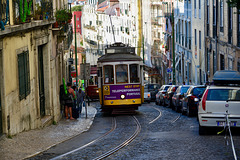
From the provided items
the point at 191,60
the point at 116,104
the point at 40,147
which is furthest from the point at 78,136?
the point at 191,60

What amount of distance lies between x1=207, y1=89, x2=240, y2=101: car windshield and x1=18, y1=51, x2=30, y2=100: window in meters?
5.36

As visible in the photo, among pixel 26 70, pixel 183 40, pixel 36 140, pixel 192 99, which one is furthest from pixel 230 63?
pixel 183 40

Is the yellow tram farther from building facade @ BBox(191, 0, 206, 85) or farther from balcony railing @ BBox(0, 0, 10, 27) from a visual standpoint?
building facade @ BBox(191, 0, 206, 85)

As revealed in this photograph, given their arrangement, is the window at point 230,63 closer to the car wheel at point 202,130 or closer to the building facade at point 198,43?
the building facade at point 198,43

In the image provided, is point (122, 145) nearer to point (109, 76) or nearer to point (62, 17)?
point (62, 17)

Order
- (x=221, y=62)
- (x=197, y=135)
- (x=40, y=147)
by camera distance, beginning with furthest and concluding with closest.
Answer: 1. (x=221, y=62)
2. (x=197, y=135)
3. (x=40, y=147)

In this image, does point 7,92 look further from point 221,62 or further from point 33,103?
point 221,62

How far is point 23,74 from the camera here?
15555mm

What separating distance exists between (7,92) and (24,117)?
219 centimetres

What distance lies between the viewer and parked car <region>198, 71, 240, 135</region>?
13812 millimetres

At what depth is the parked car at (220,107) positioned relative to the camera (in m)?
13.8

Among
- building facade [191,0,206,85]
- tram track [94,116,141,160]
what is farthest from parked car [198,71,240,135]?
building facade [191,0,206,85]

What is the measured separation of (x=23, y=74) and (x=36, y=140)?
88.0 inches

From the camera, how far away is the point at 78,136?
16.3 metres
